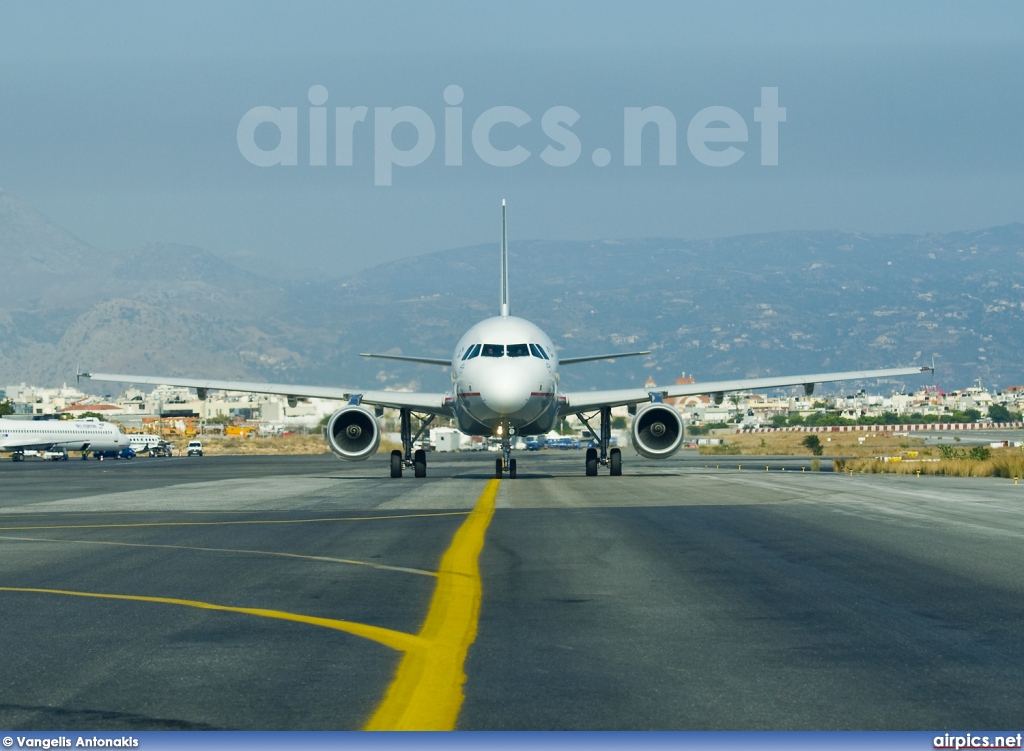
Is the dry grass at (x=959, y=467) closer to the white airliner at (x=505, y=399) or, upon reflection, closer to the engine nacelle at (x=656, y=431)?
the white airliner at (x=505, y=399)

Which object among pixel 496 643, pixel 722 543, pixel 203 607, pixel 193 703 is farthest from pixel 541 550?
pixel 193 703

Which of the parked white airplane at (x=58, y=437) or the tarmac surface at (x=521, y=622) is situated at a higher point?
the parked white airplane at (x=58, y=437)

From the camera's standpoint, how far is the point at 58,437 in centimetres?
10288

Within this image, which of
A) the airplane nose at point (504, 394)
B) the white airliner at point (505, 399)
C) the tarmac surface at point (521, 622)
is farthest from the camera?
the white airliner at point (505, 399)

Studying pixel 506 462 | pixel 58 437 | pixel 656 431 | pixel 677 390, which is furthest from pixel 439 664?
pixel 58 437

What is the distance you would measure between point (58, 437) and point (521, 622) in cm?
9847

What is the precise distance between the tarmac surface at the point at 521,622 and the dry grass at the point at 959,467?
2071 centimetres

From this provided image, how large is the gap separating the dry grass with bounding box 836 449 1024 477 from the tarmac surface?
20712 mm

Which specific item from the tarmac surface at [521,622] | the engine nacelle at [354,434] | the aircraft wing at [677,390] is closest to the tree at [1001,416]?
the aircraft wing at [677,390]

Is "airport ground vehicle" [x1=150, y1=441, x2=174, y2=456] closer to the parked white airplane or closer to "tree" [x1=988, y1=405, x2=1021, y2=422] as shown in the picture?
the parked white airplane

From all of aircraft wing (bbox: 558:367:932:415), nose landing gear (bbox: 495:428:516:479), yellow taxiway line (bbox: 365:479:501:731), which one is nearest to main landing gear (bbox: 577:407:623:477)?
aircraft wing (bbox: 558:367:932:415)

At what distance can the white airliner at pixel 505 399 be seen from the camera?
36.6 m

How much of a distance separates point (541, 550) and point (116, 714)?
30.7 ft

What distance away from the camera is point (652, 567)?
13867 mm
